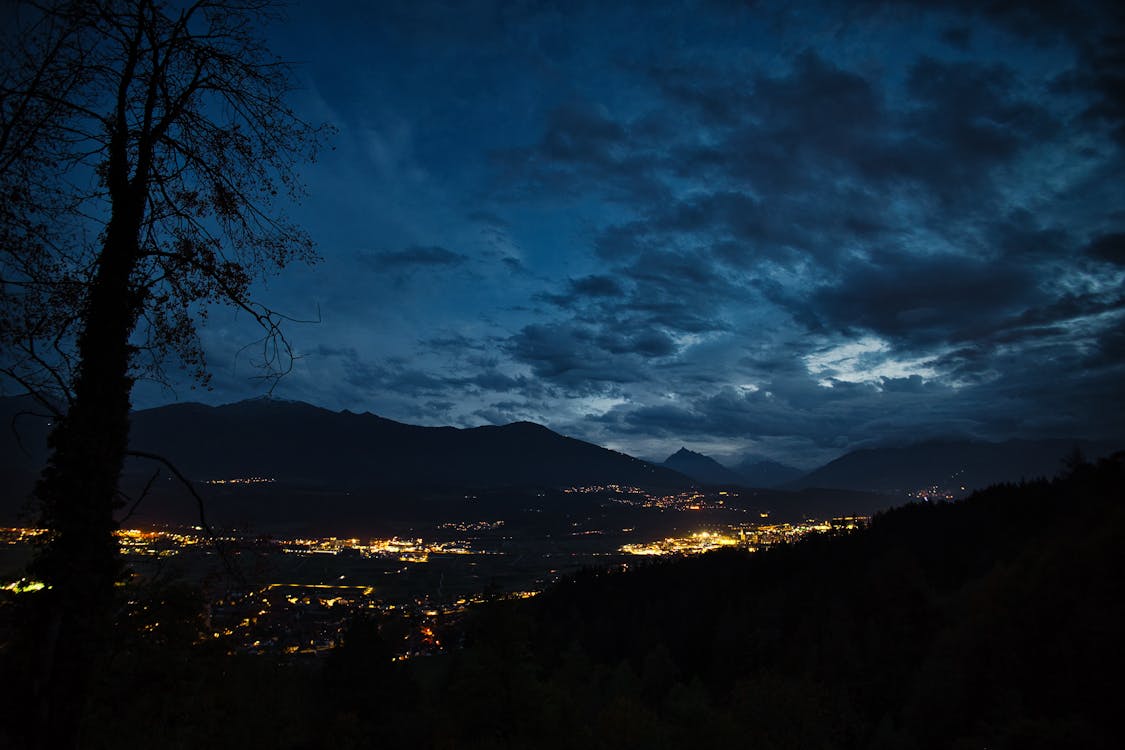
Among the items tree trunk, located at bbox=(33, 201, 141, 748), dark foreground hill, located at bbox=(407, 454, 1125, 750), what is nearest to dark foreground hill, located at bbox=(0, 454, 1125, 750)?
dark foreground hill, located at bbox=(407, 454, 1125, 750)

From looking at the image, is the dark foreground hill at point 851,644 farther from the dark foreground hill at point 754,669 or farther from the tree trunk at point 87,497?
the tree trunk at point 87,497

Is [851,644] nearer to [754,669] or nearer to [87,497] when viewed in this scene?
[754,669]

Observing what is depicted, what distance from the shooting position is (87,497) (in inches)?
201

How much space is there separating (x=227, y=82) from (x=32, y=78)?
5.21ft

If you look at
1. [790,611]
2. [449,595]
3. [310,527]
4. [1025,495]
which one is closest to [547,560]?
[449,595]

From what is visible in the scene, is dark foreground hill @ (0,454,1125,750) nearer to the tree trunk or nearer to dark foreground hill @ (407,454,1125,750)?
dark foreground hill @ (407,454,1125,750)

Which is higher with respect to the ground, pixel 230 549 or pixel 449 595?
pixel 230 549

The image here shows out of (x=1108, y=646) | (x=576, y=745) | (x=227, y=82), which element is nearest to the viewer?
(x=227, y=82)

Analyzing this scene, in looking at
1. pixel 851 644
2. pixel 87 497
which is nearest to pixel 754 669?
pixel 851 644

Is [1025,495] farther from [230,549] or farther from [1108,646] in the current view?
[230,549]

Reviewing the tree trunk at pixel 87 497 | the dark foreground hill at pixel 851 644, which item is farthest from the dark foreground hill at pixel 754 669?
the tree trunk at pixel 87 497

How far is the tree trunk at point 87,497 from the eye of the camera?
4.71m

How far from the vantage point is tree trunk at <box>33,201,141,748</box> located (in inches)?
185

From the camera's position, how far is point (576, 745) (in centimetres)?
1948
